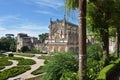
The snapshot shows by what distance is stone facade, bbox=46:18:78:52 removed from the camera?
82.6 m

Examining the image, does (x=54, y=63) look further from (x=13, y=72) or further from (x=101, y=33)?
(x=13, y=72)

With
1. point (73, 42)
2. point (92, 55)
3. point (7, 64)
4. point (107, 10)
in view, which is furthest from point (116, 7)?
point (73, 42)

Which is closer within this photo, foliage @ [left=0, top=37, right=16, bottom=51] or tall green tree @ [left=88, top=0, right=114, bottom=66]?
tall green tree @ [left=88, top=0, right=114, bottom=66]

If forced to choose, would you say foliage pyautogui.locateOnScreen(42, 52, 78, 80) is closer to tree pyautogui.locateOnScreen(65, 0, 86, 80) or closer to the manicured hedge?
the manicured hedge

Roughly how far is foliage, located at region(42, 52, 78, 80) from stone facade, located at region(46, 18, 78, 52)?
6628cm

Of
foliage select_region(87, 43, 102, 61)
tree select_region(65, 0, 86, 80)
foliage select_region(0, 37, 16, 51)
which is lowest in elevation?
foliage select_region(0, 37, 16, 51)

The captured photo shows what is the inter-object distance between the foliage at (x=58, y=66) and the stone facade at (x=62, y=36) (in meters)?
66.3

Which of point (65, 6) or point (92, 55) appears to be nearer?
point (65, 6)

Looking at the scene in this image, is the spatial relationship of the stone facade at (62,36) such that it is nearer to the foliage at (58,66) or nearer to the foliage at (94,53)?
the foliage at (94,53)

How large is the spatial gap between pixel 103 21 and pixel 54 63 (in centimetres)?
668

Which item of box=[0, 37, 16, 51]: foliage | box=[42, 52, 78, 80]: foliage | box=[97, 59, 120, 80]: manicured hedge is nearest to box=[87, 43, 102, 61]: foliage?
box=[97, 59, 120, 80]: manicured hedge

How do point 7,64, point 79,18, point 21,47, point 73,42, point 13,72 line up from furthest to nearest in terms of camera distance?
point 21,47 < point 73,42 < point 7,64 < point 13,72 < point 79,18

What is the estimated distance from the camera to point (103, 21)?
753 inches

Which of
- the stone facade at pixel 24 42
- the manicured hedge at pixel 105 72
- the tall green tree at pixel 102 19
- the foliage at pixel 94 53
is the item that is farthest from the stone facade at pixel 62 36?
the manicured hedge at pixel 105 72
